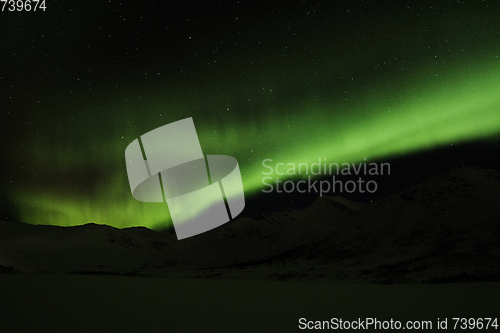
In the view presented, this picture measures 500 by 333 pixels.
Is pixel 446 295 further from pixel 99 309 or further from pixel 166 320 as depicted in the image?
pixel 99 309

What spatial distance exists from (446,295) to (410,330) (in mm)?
6337

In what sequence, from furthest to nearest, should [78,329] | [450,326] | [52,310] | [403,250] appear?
[403,250], [52,310], [450,326], [78,329]

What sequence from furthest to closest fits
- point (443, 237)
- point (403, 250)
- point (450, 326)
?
point (443, 237) → point (403, 250) → point (450, 326)

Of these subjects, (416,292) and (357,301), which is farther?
(416,292)

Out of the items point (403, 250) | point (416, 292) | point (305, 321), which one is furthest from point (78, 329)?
point (403, 250)

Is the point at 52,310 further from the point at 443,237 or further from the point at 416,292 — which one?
the point at 443,237

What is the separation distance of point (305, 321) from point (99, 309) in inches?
217

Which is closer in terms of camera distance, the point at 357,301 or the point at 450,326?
the point at 450,326

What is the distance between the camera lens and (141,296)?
48.7ft

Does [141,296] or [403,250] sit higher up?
[141,296]

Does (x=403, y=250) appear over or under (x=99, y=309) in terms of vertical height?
under

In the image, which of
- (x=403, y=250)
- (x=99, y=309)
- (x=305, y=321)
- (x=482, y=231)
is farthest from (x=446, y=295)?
(x=482, y=231)

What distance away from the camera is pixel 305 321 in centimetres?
1037

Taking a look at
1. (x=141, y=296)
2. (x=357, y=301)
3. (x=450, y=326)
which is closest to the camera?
(x=450, y=326)
